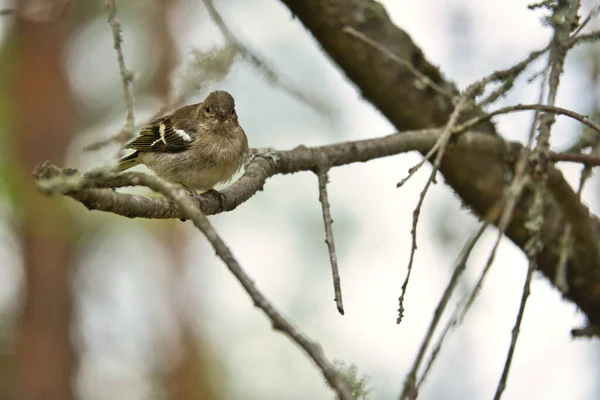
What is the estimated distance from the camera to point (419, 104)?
4.17m

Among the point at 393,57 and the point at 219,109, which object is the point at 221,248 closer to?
the point at 393,57

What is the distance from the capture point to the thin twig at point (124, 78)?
6.80 feet

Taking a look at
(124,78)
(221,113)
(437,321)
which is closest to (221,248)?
(437,321)

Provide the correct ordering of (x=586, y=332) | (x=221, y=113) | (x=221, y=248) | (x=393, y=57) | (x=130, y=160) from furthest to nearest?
(x=130, y=160) → (x=221, y=113) → (x=586, y=332) → (x=393, y=57) → (x=221, y=248)

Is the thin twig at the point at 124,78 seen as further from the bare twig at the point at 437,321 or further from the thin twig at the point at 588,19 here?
the thin twig at the point at 588,19

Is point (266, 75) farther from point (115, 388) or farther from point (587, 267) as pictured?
point (115, 388)

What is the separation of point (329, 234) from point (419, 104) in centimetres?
155

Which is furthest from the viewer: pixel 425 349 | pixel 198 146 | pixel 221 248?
pixel 198 146

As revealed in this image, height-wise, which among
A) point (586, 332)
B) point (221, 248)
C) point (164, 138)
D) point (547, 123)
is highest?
point (164, 138)

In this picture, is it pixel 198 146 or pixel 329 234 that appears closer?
pixel 329 234

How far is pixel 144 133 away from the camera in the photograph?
4.74m

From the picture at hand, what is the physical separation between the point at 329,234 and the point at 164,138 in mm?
1931

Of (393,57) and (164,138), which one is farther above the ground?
(164,138)

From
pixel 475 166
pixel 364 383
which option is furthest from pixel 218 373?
pixel 364 383
